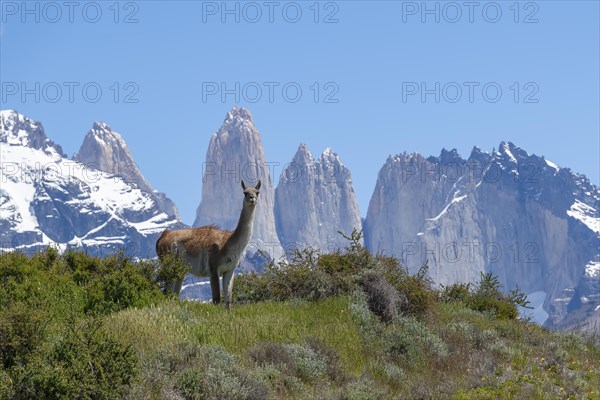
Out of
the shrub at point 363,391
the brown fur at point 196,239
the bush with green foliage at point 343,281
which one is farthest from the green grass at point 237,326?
the brown fur at point 196,239

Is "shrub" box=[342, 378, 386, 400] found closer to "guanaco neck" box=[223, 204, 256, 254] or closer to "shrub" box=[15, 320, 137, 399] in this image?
"shrub" box=[15, 320, 137, 399]

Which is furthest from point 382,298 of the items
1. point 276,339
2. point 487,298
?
point 487,298

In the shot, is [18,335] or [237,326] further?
[237,326]

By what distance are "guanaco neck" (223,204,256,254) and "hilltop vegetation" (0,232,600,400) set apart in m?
1.40

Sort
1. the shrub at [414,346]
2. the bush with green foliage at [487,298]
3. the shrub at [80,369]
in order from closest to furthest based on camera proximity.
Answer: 1. the shrub at [80,369]
2. the shrub at [414,346]
3. the bush with green foliage at [487,298]

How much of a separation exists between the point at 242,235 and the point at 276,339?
4.99 meters

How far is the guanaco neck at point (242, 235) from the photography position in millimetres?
21047

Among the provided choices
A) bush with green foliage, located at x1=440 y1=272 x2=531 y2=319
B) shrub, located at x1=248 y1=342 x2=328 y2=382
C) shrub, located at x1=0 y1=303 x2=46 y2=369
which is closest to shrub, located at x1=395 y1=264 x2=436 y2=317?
bush with green foliage, located at x1=440 y1=272 x2=531 y2=319

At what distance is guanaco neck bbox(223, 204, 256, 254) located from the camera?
21.0m

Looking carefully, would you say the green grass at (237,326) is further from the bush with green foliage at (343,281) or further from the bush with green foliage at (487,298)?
the bush with green foliage at (487,298)

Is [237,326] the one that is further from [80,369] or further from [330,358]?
[80,369]

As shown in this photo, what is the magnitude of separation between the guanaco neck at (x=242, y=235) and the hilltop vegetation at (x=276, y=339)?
1.40 m

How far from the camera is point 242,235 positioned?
69.6 feet

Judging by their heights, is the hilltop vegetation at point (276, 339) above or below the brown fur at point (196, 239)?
below
